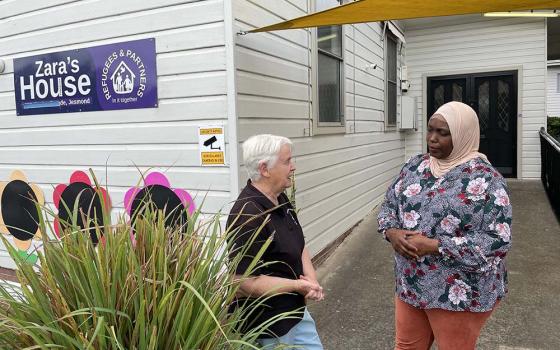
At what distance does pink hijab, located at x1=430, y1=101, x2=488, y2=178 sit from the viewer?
2102 millimetres

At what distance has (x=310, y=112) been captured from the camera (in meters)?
4.71

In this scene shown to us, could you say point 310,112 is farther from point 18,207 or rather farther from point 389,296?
point 18,207

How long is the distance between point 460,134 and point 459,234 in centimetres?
44

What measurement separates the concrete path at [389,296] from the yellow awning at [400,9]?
2.34m

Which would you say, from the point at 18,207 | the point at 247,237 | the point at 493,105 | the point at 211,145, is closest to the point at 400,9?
the point at 211,145

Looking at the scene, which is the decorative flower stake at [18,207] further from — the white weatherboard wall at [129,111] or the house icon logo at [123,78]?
the house icon logo at [123,78]

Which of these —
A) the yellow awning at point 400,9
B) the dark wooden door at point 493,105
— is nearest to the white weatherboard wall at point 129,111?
the yellow awning at point 400,9

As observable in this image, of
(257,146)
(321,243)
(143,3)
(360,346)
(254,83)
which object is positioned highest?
(143,3)

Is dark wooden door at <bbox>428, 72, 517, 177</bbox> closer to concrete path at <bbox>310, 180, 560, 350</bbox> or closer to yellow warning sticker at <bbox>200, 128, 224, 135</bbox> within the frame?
concrete path at <bbox>310, 180, 560, 350</bbox>

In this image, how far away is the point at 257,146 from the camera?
2.02m

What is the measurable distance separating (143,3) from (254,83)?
1.06 m

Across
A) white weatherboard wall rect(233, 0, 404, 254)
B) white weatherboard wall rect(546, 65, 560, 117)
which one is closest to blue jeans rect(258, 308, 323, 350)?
white weatherboard wall rect(233, 0, 404, 254)

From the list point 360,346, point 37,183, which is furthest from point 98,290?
point 37,183

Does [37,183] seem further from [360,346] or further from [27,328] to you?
[27,328]
